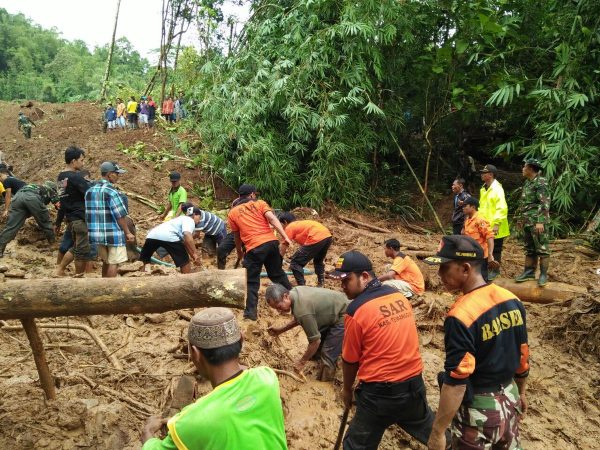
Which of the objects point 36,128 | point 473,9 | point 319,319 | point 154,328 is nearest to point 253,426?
point 319,319

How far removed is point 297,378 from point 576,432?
2.65 m

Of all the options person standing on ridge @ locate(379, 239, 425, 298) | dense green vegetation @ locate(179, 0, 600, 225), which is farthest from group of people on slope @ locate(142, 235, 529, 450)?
dense green vegetation @ locate(179, 0, 600, 225)

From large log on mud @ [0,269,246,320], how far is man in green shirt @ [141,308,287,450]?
0.91 meters

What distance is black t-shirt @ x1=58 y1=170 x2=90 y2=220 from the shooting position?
5.80m

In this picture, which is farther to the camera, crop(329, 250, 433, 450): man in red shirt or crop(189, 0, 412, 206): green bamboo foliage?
crop(189, 0, 412, 206): green bamboo foliage

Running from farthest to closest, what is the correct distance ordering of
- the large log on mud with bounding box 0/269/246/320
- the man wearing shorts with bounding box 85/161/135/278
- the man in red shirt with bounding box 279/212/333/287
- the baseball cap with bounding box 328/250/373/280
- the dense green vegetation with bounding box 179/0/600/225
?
the dense green vegetation with bounding box 179/0/600/225, the man in red shirt with bounding box 279/212/333/287, the man wearing shorts with bounding box 85/161/135/278, the baseball cap with bounding box 328/250/373/280, the large log on mud with bounding box 0/269/246/320

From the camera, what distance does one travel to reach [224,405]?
63.8 inches

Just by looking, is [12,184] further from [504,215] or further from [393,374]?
[504,215]

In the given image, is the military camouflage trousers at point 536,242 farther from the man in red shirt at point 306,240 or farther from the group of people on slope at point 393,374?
the group of people on slope at point 393,374

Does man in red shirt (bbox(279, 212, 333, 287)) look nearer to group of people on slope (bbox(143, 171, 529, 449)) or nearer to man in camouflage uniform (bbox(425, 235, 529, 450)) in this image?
group of people on slope (bbox(143, 171, 529, 449))

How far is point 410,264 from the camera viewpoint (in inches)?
239

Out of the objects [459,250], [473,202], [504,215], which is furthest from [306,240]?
[459,250]

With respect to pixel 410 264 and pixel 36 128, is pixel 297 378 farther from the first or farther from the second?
pixel 36 128

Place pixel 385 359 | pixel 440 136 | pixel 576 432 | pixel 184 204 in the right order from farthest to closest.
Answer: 1. pixel 440 136
2. pixel 184 204
3. pixel 576 432
4. pixel 385 359
